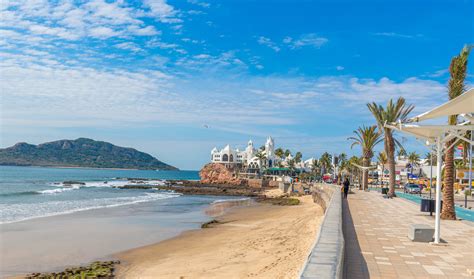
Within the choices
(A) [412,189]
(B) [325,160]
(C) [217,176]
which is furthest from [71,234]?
(B) [325,160]

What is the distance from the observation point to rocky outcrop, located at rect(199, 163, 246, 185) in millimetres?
103169

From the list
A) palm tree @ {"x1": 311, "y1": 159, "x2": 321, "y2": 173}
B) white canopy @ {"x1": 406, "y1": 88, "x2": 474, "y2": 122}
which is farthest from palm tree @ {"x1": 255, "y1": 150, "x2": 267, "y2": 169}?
white canopy @ {"x1": 406, "y1": 88, "x2": 474, "y2": 122}

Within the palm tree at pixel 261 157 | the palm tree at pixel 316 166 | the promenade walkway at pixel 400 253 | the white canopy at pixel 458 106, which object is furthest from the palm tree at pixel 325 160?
the white canopy at pixel 458 106

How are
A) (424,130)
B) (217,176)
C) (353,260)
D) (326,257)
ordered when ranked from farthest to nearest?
(217,176), (424,130), (353,260), (326,257)

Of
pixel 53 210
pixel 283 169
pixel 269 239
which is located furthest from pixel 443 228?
pixel 283 169

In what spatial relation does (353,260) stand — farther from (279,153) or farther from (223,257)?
(279,153)

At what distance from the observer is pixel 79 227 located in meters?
23.2

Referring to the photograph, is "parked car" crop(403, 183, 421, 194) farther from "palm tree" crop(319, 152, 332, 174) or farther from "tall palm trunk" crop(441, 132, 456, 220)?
"palm tree" crop(319, 152, 332, 174)

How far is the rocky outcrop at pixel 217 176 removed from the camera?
103169 mm

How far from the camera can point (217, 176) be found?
356ft

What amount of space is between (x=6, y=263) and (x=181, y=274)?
22.5 feet

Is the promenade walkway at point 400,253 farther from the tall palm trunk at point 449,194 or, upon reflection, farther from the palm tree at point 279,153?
the palm tree at point 279,153

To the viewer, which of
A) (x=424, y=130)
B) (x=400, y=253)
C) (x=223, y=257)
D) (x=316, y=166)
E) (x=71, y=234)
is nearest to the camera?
(x=400, y=253)

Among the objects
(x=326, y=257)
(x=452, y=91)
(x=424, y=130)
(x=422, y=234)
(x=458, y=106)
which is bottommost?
(x=422, y=234)
